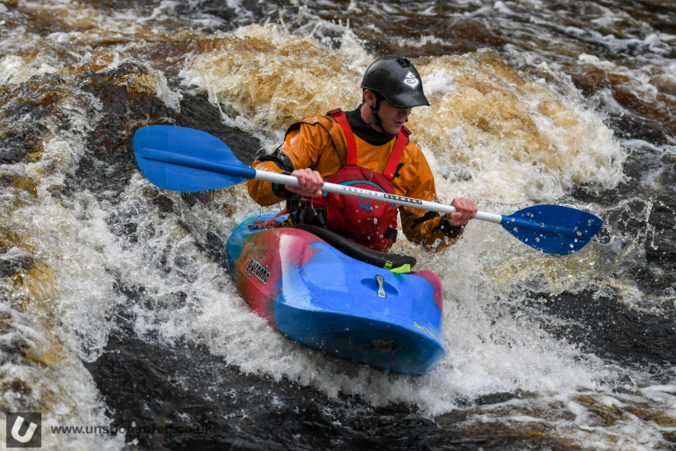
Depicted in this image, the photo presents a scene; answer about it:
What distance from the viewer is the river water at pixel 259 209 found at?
3129 mm

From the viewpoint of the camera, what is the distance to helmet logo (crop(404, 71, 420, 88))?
349 cm

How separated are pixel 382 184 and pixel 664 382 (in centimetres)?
188

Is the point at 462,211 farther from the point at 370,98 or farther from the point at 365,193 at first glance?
the point at 370,98

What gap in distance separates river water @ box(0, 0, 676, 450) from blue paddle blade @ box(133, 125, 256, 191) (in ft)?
1.87

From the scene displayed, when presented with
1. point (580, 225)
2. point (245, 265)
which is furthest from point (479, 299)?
point (245, 265)

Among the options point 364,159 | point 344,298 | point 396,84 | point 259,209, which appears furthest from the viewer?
point 259,209

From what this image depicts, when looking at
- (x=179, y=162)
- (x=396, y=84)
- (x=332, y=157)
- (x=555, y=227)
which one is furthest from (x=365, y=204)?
(x=555, y=227)

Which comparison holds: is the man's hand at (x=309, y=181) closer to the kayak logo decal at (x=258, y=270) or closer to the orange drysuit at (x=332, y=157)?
the orange drysuit at (x=332, y=157)

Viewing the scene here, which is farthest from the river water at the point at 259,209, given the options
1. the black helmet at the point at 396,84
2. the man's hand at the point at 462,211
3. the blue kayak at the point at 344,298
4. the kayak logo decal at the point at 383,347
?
the black helmet at the point at 396,84

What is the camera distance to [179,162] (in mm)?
3613

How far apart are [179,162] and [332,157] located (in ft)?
2.62

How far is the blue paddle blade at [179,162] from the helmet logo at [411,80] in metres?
0.93

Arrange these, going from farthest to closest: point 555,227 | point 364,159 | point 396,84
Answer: point 555,227, point 364,159, point 396,84

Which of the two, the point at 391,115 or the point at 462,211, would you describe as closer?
the point at 391,115
